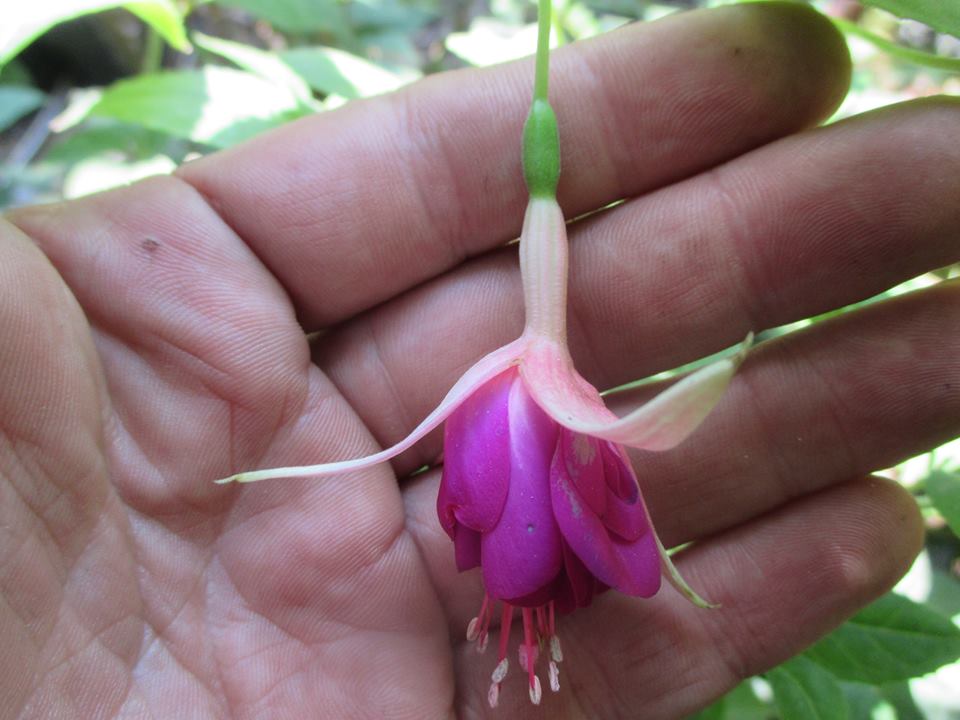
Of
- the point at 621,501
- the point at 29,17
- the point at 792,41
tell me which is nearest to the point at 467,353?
→ the point at 621,501

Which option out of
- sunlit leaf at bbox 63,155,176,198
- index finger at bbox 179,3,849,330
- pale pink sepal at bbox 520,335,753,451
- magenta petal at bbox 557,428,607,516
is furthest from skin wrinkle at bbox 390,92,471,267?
sunlit leaf at bbox 63,155,176,198

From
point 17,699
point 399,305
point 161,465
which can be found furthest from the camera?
point 399,305

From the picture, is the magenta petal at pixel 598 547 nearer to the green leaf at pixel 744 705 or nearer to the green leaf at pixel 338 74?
the green leaf at pixel 744 705

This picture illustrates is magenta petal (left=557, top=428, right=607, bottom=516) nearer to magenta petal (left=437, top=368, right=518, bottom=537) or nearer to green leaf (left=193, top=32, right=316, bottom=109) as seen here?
magenta petal (left=437, top=368, right=518, bottom=537)

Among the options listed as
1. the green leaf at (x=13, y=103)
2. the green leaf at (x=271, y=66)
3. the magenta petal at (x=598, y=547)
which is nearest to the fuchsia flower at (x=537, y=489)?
the magenta petal at (x=598, y=547)

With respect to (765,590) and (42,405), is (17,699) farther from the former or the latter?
(765,590)

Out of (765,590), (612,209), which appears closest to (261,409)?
(612,209)
